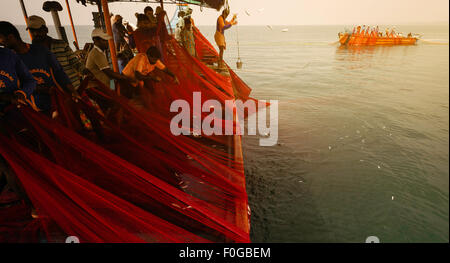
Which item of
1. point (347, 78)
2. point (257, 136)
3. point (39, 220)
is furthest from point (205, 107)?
point (347, 78)

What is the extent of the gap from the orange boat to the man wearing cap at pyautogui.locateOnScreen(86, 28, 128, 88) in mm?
34365

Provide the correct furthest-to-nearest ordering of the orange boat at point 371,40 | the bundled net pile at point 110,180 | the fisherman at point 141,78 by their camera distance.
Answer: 1. the orange boat at point 371,40
2. the fisherman at point 141,78
3. the bundled net pile at point 110,180

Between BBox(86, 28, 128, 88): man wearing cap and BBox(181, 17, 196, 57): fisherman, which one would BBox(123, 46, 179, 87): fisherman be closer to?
BBox(86, 28, 128, 88): man wearing cap

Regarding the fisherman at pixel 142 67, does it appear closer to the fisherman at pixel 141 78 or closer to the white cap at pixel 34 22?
the fisherman at pixel 141 78

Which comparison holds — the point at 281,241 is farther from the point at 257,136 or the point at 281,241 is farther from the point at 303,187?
the point at 257,136

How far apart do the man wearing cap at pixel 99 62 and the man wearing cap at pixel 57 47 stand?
0.29 meters

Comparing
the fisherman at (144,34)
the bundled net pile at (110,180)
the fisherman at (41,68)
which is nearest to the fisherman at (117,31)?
the fisherman at (144,34)

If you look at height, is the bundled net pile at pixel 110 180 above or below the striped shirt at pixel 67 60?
below

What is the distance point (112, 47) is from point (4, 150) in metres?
3.06

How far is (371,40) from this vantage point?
2905cm

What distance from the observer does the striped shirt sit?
3.00 metres

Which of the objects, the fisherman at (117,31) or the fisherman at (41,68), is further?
the fisherman at (117,31)

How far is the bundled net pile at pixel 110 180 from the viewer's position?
175cm

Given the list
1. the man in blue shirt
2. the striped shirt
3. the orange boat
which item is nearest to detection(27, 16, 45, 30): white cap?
the striped shirt
